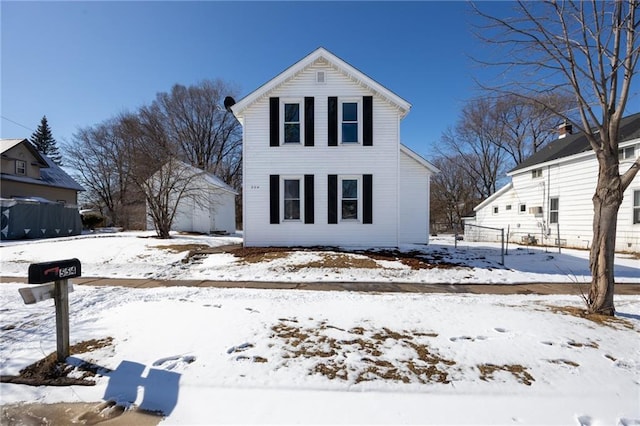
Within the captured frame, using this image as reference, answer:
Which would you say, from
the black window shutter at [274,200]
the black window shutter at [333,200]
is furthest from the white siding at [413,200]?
the black window shutter at [274,200]

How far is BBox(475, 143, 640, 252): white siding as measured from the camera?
12016 mm

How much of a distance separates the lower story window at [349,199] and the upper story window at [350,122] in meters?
1.74

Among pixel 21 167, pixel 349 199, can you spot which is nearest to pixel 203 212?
pixel 349 199

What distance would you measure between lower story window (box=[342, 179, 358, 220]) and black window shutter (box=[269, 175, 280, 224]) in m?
2.72

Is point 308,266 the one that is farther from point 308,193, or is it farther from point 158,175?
point 158,175

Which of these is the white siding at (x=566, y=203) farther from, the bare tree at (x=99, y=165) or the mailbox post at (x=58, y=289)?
the bare tree at (x=99, y=165)

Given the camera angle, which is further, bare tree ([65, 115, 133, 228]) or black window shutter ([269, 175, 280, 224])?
bare tree ([65, 115, 133, 228])

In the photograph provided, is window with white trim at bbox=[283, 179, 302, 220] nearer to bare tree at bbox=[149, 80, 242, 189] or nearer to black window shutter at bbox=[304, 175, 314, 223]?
black window shutter at bbox=[304, 175, 314, 223]

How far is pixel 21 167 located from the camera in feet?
71.4

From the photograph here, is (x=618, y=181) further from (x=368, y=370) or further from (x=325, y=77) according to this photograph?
(x=325, y=77)

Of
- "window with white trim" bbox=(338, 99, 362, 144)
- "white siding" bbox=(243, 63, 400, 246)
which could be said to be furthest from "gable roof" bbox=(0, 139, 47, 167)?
"window with white trim" bbox=(338, 99, 362, 144)

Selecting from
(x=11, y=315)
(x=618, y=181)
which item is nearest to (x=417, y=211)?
(x=618, y=181)

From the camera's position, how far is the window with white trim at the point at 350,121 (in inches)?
447

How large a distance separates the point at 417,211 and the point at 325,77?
722cm
